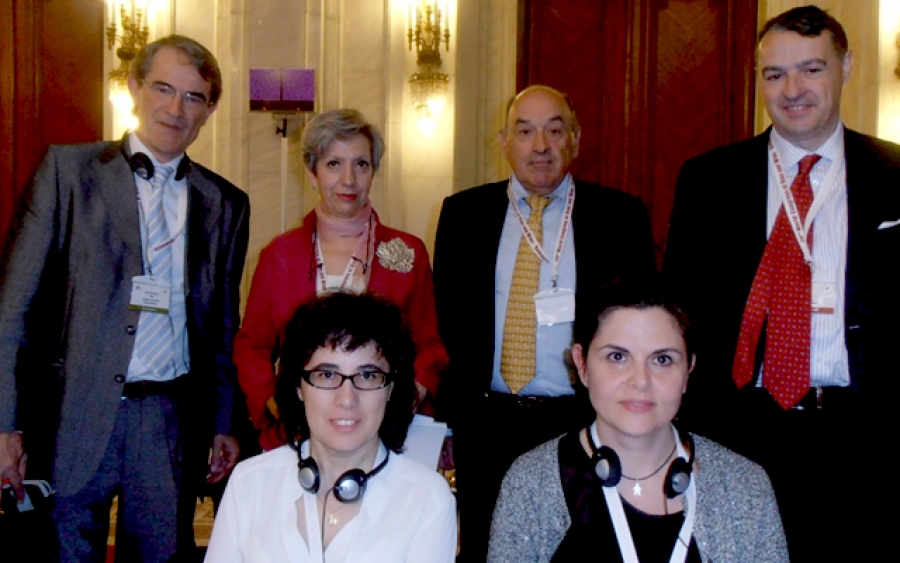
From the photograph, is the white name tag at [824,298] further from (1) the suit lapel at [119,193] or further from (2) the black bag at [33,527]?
(2) the black bag at [33,527]

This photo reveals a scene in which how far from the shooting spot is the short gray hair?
279 cm

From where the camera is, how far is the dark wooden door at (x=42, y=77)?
5.99 m

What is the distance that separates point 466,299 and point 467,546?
0.86 meters

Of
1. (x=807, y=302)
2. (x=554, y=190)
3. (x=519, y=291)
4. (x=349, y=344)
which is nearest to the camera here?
(x=349, y=344)

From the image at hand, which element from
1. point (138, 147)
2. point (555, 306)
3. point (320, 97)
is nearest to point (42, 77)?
point (320, 97)

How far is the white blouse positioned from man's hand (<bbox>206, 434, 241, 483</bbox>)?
81 centimetres

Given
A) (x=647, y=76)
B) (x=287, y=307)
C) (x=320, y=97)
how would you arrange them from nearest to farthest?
(x=287, y=307), (x=320, y=97), (x=647, y=76)

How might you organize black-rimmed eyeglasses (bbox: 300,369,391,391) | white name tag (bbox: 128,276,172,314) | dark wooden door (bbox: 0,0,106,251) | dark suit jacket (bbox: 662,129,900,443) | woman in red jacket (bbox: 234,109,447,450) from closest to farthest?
1. black-rimmed eyeglasses (bbox: 300,369,391,391)
2. dark suit jacket (bbox: 662,129,900,443)
3. white name tag (bbox: 128,276,172,314)
4. woman in red jacket (bbox: 234,109,447,450)
5. dark wooden door (bbox: 0,0,106,251)

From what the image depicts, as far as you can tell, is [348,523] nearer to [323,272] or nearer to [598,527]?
[598,527]

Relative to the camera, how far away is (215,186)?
2803mm

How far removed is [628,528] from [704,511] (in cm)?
18

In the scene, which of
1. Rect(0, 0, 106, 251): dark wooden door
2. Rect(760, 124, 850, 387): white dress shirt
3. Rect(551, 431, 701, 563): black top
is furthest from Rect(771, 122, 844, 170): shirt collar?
Rect(0, 0, 106, 251): dark wooden door

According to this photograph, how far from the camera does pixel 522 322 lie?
2867mm

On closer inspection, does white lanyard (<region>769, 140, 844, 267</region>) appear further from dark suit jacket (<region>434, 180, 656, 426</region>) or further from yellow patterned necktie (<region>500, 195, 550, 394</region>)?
yellow patterned necktie (<region>500, 195, 550, 394</region>)
